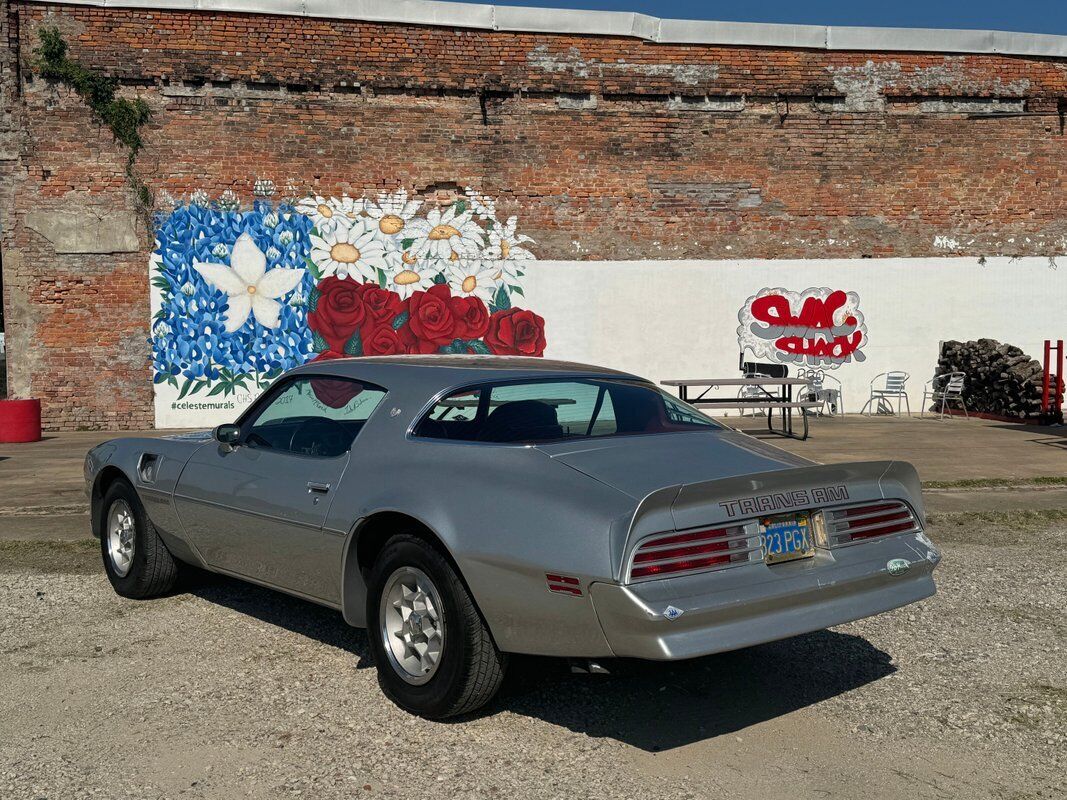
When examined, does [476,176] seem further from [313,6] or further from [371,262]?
[313,6]

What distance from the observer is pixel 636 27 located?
18.0 m

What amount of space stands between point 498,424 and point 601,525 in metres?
0.97

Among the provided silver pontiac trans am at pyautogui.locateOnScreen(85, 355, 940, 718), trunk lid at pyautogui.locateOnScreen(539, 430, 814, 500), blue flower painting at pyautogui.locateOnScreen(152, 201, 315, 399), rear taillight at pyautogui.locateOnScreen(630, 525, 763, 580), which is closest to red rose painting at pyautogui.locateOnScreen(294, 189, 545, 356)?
blue flower painting at pyautogui.locateOnScreen(152, 201, 315, 399)

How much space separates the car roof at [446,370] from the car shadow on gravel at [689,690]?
1.29 metres

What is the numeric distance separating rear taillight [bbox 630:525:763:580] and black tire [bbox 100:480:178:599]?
3.29 meters

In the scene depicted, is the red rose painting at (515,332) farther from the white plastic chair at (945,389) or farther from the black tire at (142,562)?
the black tire at (142,562)

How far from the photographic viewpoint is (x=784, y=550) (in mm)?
3912

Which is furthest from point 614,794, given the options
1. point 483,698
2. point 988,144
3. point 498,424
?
point 988,144

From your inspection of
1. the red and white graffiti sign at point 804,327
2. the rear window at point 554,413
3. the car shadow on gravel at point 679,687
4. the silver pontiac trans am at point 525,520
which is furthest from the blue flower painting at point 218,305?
the rear window at point 554,413

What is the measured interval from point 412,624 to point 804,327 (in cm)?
1608

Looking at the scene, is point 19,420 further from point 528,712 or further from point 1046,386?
point 1046,386

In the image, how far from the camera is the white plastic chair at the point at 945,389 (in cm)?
1798

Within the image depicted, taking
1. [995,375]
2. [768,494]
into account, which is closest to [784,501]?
[768,494]

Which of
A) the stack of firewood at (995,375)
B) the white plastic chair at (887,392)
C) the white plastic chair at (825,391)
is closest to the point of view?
the stack of firewood at (995,375)
